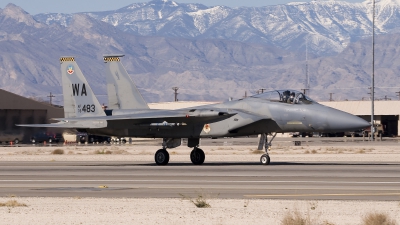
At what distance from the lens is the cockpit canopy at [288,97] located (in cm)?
3291

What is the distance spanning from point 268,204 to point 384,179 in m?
7.92

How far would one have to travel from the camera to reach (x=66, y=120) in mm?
35094

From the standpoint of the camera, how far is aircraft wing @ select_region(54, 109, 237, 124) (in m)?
33.0

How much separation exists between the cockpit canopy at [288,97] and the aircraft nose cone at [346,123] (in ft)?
4.53

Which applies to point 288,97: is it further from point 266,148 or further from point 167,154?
point 167,154

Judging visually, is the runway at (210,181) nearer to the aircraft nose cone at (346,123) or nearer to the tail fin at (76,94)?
the aircraft nose cone at (346,123)

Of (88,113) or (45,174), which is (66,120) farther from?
(45,174)

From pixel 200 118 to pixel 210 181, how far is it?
7.99m

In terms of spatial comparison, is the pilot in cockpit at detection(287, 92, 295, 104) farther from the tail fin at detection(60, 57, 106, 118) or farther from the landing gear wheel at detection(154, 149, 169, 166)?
the tail fin at detection(60, 57, 106, 118)

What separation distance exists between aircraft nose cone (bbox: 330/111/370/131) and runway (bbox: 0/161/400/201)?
145 cm

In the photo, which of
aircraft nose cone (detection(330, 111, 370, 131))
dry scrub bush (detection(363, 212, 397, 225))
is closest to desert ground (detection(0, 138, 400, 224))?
dry scrub bush (detection(363, 212, 397, 225))

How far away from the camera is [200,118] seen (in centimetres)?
3328

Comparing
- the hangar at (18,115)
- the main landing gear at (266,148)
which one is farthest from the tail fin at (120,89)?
the hangar at (18,115)

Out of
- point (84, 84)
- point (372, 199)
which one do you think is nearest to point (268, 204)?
point (372, 199)
